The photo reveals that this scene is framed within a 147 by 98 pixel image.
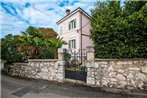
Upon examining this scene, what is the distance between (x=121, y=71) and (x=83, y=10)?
14468 mm

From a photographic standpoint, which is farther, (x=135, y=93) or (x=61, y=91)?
(x=61, y=91)

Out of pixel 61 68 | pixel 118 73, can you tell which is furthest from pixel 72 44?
pixel 118 73

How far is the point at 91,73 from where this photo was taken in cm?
891

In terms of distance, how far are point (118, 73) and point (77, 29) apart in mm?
13383

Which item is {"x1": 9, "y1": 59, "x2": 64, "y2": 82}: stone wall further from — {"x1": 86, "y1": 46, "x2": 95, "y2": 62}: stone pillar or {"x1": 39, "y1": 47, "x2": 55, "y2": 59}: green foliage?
{"x1": 86, "y1": 46, "x2": 95, "y2": 62}: stone pillar

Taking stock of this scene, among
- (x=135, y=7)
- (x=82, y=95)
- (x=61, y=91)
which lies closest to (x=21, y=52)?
(x=61, y=91)

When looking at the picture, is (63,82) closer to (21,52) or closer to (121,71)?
(121,71)

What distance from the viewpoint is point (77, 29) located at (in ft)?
68.7

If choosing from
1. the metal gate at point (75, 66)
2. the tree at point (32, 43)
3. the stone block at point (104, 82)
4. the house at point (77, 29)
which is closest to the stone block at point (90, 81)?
the metal gate at point (75, 66)

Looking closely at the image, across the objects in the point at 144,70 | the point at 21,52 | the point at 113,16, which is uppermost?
the point at 113,16

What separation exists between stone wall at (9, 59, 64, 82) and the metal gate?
0.51 m

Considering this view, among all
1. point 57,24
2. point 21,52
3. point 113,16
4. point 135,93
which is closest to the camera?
point 135,93

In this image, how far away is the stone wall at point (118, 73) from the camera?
7631 mm

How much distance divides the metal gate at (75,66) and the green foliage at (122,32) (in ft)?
4.02
